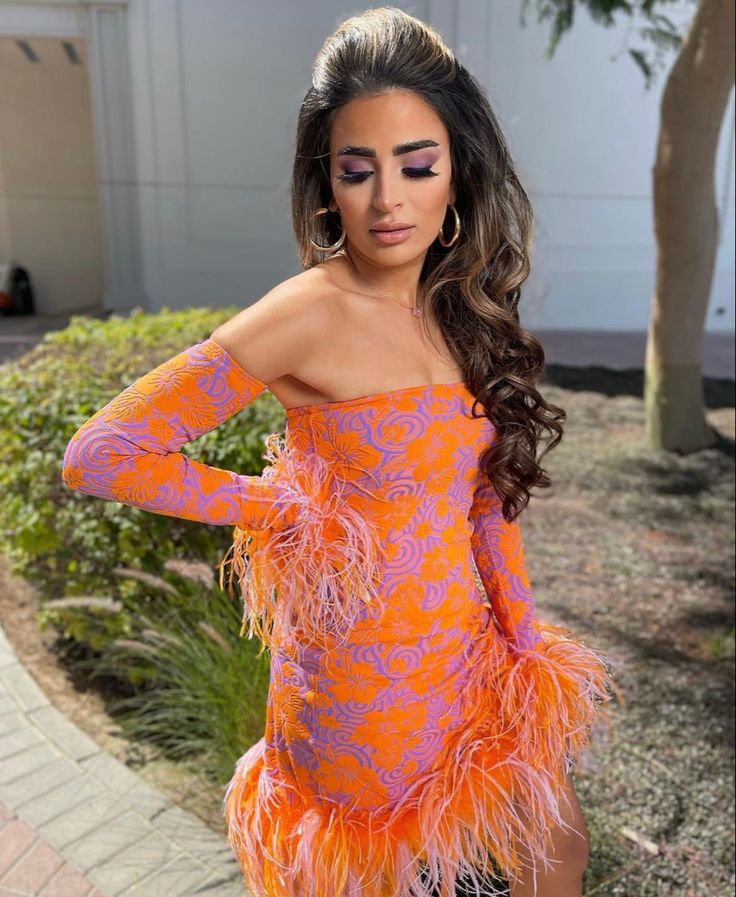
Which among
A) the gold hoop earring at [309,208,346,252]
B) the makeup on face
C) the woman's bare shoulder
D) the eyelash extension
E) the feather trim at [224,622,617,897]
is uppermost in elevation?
the makeup on face

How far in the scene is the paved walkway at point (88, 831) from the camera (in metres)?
2.33

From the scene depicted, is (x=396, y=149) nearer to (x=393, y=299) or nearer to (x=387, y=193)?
(x=387, y=193)

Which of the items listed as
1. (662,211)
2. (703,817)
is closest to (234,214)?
(662,211)

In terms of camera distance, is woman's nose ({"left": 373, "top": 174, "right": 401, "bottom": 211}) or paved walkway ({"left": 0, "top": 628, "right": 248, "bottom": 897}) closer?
woman's nose ({"left": 373, "top": 174, "right": 401, "bottom": 211})

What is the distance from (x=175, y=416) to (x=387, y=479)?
355mm

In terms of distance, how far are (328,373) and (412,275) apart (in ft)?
0.80

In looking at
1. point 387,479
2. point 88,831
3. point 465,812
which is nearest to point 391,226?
point 387,479

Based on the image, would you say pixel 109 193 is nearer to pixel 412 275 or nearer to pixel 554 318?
pixel 554 318

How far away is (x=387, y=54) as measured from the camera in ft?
4.31

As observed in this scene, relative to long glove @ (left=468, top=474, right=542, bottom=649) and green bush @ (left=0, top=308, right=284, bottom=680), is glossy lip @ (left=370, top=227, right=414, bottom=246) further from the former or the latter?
green bush @ (left=0, top=308, right=284, bottom=680)

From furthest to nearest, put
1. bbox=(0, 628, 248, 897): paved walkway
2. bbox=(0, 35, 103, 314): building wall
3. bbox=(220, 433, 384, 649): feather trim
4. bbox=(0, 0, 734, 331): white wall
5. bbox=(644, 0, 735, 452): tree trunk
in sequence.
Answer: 1. bbox=(0, 35, 103, 314): building wall
2. bbox=(0, 0, 734, 331): white wall
3. bbox=(644, 0, 735, 452): tree trunk
4. bbox=(0, 628, 248, 897): paved walkway
5. bbox=(220, 433, 384, 649): feather trim

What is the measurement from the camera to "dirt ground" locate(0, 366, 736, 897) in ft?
8.40

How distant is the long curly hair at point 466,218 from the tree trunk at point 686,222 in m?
4.24

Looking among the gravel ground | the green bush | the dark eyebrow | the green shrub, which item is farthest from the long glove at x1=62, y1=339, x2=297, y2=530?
the green bush
